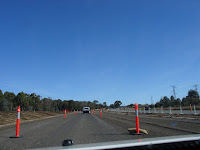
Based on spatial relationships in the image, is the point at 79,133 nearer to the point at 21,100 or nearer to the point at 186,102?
the point at 21,100

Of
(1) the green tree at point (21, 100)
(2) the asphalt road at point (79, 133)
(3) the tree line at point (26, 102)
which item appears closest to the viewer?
(2) the asphalt road at point (79, 133)

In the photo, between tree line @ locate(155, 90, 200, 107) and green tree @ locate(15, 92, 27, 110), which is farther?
green tree @ locate(15, 92, 27, 110)

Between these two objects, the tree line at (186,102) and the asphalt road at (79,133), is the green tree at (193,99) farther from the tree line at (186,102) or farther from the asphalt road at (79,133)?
the asphalt road at (79,133)

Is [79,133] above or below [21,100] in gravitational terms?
below

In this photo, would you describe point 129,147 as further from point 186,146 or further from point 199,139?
point 199,139

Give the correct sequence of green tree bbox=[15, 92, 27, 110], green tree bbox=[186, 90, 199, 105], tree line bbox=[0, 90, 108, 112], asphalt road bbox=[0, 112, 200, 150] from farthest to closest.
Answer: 1. green tree bbox=[15, 92, 27, 110]
2. tree line bbox=[0, 90, 108, 112]
3. green tree bbox=[186, 90, 199, 105]
4. asphalt road bbox=[0, 112, 200, 150]

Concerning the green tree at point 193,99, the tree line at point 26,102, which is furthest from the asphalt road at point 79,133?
the green tree at point 193,99

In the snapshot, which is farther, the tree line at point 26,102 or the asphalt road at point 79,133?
the tree line at point 26,102

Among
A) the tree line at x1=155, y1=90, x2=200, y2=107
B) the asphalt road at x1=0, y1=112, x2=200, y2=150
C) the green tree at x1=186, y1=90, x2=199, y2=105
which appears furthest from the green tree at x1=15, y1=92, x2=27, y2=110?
the asphalt road at x1=0, y1=112, x2=200, y2=150

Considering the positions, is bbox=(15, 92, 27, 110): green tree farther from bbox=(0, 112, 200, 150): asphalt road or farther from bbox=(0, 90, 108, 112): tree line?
bbox=(0, 112, 200, 150): asphalt road

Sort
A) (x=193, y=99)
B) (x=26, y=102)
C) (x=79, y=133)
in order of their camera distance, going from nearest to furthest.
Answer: (x=79, y=133), (x=193, y=99), (x=26, y=102)

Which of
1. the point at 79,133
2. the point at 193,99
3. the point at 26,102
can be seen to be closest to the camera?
the point at 79,133

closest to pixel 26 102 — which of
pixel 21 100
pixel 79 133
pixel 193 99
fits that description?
pixel 21 100

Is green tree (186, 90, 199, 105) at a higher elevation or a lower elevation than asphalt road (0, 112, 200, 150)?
higher
